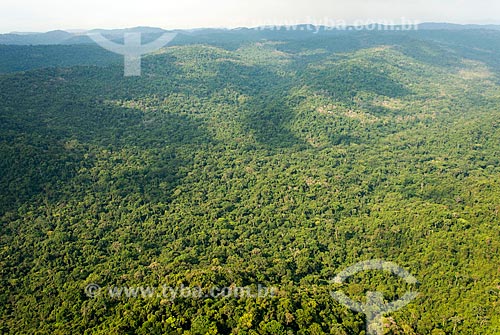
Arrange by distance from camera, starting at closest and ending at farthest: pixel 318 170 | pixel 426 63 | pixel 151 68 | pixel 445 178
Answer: pixel 445 178 → pixel 318 170 → pixel 151 68 → pixel 426 63

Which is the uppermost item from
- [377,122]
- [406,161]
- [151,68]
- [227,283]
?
[151,68]

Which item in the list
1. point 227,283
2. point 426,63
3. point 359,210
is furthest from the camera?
point 426,63

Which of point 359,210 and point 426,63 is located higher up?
point 426,63

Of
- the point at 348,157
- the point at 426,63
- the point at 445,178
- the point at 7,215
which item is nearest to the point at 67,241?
the point at 7,215

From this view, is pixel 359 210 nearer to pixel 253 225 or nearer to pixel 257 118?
pixel 253 225

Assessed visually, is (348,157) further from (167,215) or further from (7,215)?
(7,215)

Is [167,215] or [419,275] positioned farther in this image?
[167,215]
